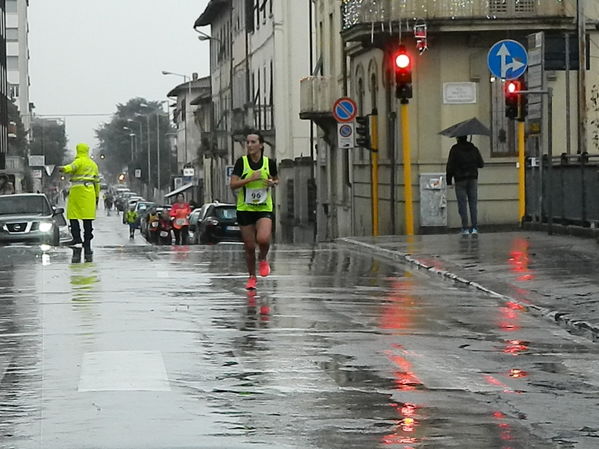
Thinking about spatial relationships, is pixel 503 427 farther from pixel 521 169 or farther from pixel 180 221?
pixel 180 221

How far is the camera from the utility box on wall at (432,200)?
35.9m

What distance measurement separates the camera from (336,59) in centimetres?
4812

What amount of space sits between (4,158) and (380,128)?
2796 inches

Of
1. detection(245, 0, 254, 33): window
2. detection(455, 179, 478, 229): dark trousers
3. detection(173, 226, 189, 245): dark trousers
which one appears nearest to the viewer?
detection(455, 179, 478, 229): dark trousers

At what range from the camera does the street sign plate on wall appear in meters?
36.0

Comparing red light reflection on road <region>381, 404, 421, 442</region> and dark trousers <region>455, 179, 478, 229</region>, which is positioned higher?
dark trousers <region>455, 179, 478, 229</region>

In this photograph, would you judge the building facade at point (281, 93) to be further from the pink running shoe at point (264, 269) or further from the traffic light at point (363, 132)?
the pink running shoe at point (264, 269)

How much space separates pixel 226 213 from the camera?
43656 millimetres

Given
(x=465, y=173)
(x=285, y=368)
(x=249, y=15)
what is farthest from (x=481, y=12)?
(x=249, y=15)

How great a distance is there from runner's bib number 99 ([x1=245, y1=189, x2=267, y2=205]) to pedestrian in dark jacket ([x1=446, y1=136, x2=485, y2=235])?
1071cm

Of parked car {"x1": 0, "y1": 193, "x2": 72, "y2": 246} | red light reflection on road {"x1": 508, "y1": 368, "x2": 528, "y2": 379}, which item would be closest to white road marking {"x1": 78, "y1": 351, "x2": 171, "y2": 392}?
red light reflection on road {"x1": 508, "y1": 368, "x2": 528, "y2": 379}

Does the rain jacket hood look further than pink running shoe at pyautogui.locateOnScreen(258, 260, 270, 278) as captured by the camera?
Yes

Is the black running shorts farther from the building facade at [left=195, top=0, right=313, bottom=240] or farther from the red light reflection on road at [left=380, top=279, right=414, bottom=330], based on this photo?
the building facade at [left=195, top=0, right=313, bottom=240]

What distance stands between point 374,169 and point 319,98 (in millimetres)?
12166
